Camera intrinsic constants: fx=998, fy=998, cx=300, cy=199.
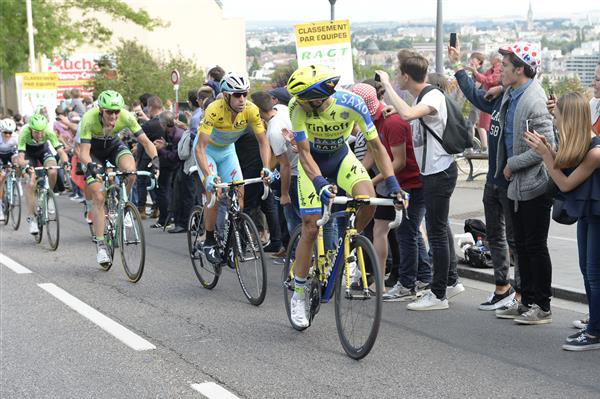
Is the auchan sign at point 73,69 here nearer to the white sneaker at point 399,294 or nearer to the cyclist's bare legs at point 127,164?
the cyclist's bare legs at point 127,164

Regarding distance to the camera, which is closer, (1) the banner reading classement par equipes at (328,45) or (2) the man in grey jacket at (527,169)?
(2) the man in grey jacket at (527,169)

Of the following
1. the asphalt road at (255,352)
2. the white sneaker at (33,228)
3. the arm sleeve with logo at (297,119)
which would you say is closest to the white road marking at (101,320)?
the asphalt road at (255,352)

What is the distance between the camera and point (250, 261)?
9.13 m

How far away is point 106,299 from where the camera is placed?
963 cm

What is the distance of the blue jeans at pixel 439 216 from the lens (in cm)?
846

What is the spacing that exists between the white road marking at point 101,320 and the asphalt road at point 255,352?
55 millimetres

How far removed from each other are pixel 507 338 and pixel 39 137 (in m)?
9.04

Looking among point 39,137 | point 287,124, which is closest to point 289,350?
point 287,124

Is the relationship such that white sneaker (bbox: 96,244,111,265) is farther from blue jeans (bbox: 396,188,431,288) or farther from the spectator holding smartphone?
the spectator holding smartphone

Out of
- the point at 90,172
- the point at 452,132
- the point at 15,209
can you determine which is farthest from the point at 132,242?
the point at 15,209

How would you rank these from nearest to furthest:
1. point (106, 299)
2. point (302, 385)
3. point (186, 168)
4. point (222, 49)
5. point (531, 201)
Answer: point (302, 385) → point (531, 201) → point (106, 299) → point (186, 168) → point (222, 49)

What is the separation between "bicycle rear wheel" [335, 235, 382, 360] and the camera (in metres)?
6.62

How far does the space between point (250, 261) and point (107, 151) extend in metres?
3.17

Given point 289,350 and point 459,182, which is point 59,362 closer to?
point 289,350
